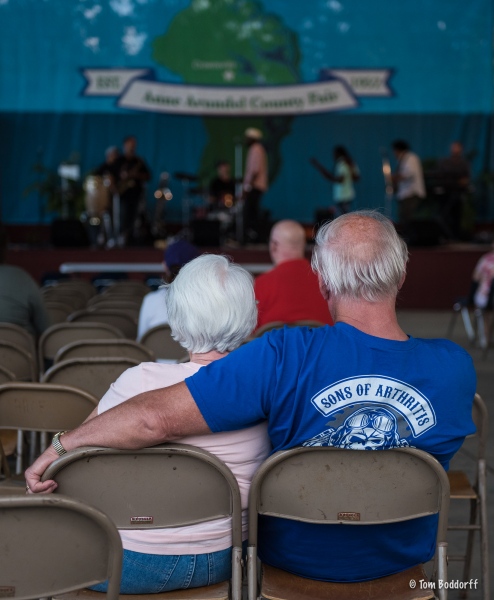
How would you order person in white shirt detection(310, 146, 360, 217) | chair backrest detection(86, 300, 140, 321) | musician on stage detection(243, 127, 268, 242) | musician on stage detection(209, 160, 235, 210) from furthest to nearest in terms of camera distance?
person in white shirt detection(310, 146, 360, 217) → musician on stage detection(209, 160, 235, 210) → musician on stage detection(243, 127, 268, 242) → chair backrest detection(86, 300, 140, 321)

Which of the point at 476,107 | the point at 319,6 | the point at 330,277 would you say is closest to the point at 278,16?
the point at 319,6

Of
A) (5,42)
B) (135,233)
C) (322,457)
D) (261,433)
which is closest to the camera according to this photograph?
(322,457)

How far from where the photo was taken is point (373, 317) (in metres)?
2.04

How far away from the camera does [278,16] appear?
14.4 metres

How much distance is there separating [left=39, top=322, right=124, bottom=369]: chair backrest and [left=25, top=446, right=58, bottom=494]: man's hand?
2.19m

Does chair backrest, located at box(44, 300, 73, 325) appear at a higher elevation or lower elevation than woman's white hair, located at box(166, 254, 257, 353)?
lower

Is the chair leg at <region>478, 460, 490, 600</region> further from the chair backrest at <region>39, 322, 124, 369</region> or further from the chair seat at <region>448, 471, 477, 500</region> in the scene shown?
the chair backrest at <region>39, 322, 124, 369</region>

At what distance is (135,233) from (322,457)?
35.7 feet

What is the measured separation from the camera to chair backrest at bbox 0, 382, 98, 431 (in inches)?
104

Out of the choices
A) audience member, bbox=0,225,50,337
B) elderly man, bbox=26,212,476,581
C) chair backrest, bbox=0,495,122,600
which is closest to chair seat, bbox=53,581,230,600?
elderly man, bbox=26,212,476,581

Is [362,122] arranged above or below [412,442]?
above

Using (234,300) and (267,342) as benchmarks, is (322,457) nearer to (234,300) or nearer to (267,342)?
(267,342)

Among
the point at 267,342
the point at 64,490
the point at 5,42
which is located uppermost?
the point at 5,42

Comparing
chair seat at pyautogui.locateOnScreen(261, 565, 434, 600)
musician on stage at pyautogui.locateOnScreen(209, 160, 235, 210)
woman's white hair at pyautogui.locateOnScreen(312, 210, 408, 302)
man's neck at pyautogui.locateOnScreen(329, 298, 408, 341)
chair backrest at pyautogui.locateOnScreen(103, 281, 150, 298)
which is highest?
musician on stage at pyautogui.locateOnScreen(209, 160, 235, 210)
